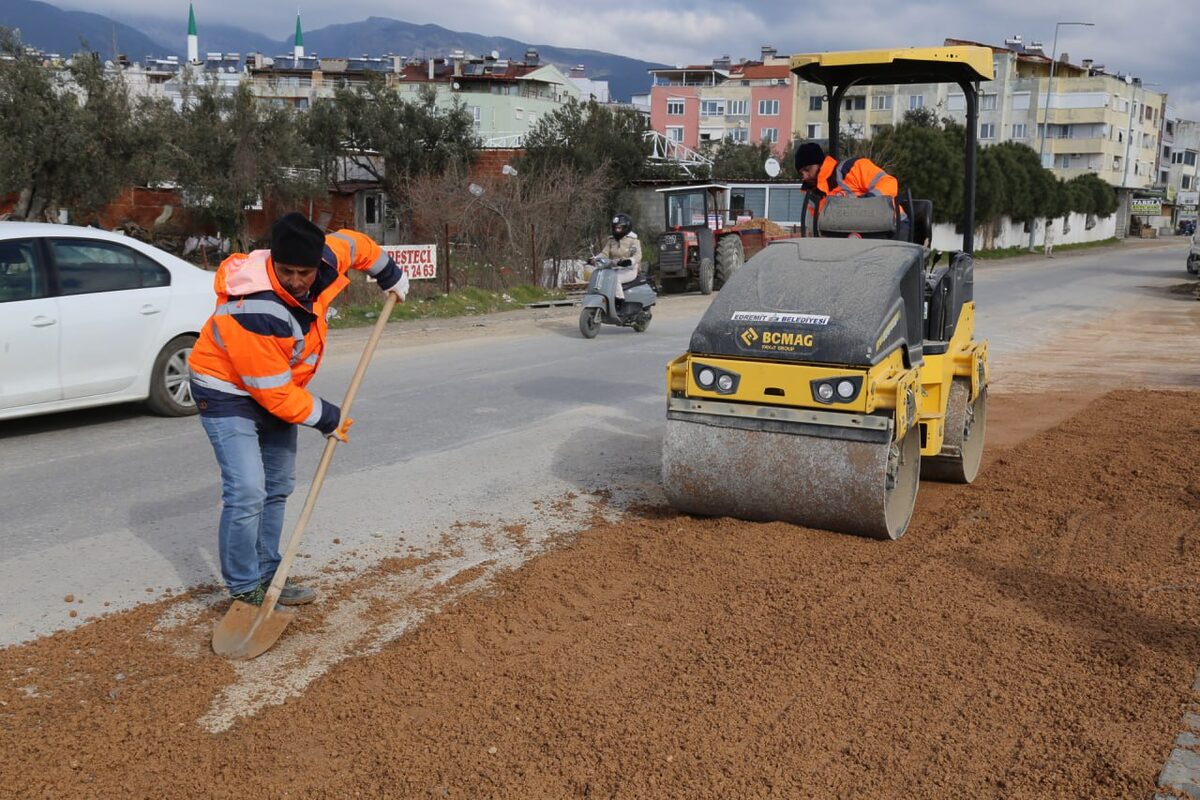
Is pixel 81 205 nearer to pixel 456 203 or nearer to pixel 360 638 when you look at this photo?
pixel 456 203

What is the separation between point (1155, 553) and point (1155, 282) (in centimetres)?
2966

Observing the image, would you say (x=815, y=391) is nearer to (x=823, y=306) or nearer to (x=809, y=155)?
(x=823, y=306)

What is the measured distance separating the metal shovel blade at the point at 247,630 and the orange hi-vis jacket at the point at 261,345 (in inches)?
31.2

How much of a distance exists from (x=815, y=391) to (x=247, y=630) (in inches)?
113

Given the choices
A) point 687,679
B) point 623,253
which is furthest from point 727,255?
point 687,679

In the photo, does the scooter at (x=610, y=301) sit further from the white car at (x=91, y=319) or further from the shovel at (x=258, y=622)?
the shovel at (x=258, y=622)

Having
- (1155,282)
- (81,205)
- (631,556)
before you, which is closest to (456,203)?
(81,205)

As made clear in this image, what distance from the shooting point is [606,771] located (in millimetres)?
3436

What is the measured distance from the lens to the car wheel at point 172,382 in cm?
914

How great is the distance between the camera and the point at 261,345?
430 cm

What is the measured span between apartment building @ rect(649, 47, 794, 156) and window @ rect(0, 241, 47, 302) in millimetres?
86505

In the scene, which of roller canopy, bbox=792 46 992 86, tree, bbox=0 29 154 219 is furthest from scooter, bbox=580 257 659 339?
tree, bbox=0 29 154 219

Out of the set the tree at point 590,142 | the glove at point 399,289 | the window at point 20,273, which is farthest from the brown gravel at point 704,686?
the tree at point 590,142

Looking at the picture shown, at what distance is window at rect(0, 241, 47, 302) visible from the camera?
27.0 feet
